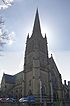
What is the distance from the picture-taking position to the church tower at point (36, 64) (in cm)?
4772

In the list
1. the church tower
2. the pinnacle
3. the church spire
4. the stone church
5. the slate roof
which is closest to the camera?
the church tower

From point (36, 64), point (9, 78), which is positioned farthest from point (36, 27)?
point (9, 78)

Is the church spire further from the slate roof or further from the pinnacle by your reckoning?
the slate roof

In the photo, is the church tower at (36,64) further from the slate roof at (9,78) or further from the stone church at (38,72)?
the slate roof at (9,78)

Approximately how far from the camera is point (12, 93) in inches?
2450

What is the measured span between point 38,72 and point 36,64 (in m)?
2.57

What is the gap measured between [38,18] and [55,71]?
760 inches

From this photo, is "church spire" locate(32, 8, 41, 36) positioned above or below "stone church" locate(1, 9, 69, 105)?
above

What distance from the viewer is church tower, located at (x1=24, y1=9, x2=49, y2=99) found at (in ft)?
157

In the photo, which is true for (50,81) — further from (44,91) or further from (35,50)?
(35,50)

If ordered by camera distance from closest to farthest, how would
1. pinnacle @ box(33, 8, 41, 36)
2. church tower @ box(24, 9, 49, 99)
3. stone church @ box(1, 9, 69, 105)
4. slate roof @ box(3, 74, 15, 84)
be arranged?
1. church tower @ box(24, 9, 49, 99)
2. stone church @ box(1, 9, 69, 105)
3. pinnacle @ box(33, 8, 41, 36)
4. slate roof @ box(3, 74, 15, 84)

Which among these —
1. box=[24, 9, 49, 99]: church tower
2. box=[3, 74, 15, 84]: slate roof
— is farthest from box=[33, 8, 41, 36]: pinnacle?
box=[3, 74, 15, 84]: slate roof

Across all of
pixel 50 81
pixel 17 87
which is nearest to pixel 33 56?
pixel 50 81

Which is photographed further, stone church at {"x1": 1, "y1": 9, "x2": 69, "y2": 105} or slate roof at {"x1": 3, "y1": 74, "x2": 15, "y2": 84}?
slate roof at {"x1": 3, "y1": 74, "x2": 15, "y2": 84}
